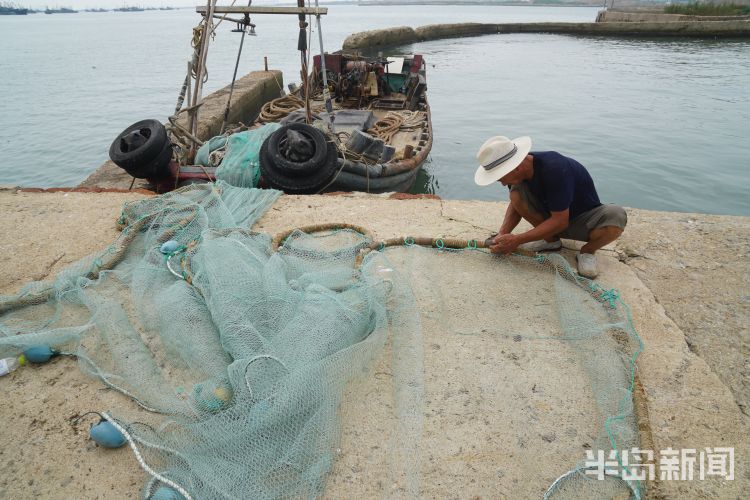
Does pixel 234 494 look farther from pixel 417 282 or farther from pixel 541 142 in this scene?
pixel 541 142

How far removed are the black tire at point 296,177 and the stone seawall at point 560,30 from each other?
2826 cm

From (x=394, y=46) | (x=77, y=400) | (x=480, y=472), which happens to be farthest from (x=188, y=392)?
(x=394, y=46)

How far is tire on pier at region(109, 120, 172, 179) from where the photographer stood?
16.5 ft

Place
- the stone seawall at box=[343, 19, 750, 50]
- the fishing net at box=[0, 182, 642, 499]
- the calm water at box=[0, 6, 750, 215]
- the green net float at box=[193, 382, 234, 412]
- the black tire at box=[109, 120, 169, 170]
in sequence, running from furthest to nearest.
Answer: the stone seawall at box=[343, 19, 750, 50]
the calm water at box=[0, 6, 750, 215]
the black tire at box=[109, 120, 169, 170]
the green net float at box=[193, 382, 234, 412]
the fishing net at box=[0, 182, 642, 499]

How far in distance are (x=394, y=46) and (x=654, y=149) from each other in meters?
28.4

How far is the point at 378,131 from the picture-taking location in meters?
8.49

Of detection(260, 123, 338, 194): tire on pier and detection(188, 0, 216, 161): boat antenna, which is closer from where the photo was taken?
detection(260, 123, 338, 194): tire on pier

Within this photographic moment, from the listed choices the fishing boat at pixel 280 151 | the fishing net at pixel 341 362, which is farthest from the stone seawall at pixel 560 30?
the fishing net at pixel 341 362

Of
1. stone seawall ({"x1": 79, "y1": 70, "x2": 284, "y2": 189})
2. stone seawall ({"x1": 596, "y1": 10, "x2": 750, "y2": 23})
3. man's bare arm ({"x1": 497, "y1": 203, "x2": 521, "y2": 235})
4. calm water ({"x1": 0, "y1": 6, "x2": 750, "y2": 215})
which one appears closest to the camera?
Answer: man's bare arm ({"x1": 497, "y1": 203, "x2": 521, "y2": 235})

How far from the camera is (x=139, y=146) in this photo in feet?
17.0

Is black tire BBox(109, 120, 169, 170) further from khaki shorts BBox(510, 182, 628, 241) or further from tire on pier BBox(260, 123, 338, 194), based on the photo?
khaki shorts BBox(510, 182, 628, 241)

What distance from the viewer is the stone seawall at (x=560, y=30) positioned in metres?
30.9

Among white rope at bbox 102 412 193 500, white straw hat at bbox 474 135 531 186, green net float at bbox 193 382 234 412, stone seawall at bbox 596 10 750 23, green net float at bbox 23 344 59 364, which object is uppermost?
stone seawall at bbox 596 10 750 23

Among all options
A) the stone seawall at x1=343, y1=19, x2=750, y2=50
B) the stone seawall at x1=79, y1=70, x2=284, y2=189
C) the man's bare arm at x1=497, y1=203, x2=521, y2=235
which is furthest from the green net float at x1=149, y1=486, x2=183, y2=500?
the stone seawall at x1=343, y1=19, x2=750, y2=50
